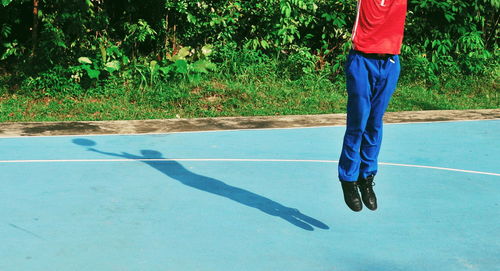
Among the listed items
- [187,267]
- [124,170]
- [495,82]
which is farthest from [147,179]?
[495,82]

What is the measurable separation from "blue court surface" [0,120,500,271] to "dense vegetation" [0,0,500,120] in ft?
8.41

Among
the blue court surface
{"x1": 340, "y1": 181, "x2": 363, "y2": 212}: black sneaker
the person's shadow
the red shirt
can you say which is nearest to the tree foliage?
the blue court surface

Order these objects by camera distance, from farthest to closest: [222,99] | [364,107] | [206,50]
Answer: [206,50], [222,99], [364,107]

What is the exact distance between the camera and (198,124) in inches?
396

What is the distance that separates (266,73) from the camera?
13.2 meters

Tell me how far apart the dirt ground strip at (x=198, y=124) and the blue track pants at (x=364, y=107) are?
Answer: 4.66 metres

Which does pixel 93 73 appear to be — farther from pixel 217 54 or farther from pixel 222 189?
pixel 222 189

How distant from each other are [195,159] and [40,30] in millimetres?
6398

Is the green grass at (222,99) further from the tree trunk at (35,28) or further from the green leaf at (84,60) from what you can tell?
the tree trunk at (35,28)

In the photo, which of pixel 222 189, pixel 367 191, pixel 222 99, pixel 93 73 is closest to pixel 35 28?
pixel 93 73

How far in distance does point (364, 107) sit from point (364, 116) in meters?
0.07

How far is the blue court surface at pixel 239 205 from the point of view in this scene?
4.88 m

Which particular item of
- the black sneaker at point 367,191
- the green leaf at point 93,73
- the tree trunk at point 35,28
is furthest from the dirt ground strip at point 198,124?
the black sneaker at point 367,191

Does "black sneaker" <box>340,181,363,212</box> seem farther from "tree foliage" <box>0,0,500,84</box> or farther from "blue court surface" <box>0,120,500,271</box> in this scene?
"tree foliage" <box>0,0,500,84</box>
